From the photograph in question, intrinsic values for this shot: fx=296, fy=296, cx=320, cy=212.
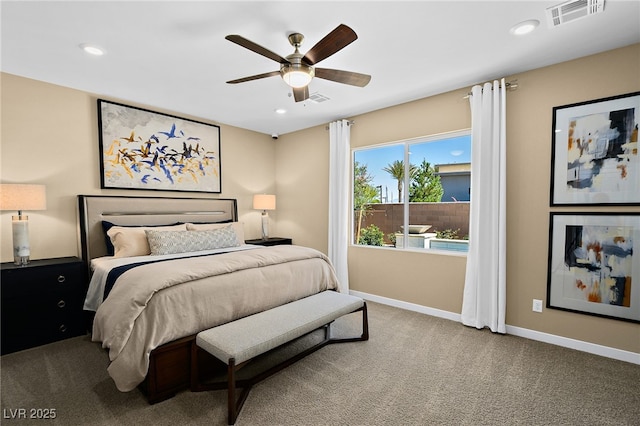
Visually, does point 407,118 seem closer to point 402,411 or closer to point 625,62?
point 625,62

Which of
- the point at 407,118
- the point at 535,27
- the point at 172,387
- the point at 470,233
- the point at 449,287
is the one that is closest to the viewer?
the point at 172,387

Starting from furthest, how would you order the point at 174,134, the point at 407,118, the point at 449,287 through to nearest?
the point at 174,134
the point at 407,118
the point at 449,287

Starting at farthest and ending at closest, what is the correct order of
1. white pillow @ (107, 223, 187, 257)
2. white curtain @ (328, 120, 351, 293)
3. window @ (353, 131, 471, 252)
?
white curtain @ (328, 120, 351, 293)
window @ (353, 131, 471, 252)
white pillow @ (107, 223, 187, 257)

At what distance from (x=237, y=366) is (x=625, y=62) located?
3.89 m

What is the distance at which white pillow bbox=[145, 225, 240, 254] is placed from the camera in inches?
130

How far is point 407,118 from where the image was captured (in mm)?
3855

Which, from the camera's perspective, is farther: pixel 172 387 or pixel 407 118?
pixel 407 118

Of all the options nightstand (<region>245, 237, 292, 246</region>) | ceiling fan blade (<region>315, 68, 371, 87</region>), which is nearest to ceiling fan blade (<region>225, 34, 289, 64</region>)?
ceiling fan blade (<region>315, 68, 371, 87</region>)

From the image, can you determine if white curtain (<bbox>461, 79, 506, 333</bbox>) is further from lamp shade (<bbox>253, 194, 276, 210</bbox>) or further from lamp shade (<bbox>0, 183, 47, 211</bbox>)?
lamp shade (<bbox>0, 183, 47, 211</bbox>)

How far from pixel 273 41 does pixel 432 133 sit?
2182 millimetres

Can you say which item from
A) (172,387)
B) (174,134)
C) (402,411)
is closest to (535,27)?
(402,411)

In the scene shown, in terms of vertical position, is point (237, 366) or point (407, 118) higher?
point (407, 118)

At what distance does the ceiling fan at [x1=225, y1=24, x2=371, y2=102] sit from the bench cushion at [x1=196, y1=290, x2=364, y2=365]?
6.12 ft

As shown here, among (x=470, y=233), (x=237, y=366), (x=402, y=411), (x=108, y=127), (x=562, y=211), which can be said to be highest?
(x=108, y=127)
